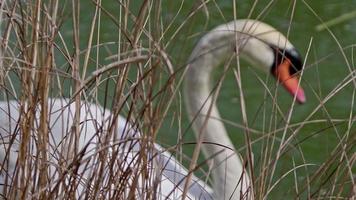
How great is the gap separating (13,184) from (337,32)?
4597mm

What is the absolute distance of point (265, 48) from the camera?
421cm

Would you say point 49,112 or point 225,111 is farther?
point 225,111

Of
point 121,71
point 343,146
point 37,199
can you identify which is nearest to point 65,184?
point 37,199

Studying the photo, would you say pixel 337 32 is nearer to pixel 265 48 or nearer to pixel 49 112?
pixel 265 48

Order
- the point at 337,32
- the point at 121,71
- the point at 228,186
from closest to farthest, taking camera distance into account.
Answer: the point at 121,71 < the point at 228,186 < the point at 337,32

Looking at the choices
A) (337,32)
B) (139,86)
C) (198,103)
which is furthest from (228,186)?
(337,32)

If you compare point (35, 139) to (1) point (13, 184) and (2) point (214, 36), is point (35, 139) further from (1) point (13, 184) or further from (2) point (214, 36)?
(2) point (214, 36)

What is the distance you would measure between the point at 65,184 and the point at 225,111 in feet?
12.1

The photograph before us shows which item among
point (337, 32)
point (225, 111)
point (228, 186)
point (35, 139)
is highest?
point (337, 32)

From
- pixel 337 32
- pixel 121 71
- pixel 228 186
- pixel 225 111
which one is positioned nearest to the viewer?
pixel 121 71

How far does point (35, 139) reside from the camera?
2.04 m

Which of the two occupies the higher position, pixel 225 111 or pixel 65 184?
pixel 225 111

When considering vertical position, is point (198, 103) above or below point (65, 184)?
above

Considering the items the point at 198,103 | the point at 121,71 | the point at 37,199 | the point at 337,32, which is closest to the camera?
the point at 37,199
